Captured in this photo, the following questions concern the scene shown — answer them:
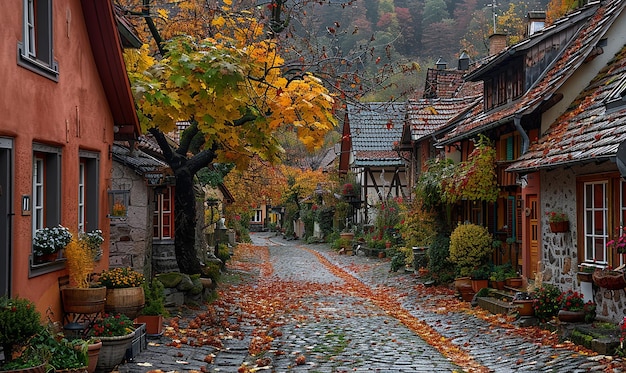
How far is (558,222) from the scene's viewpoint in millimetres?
14133

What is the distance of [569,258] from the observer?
14.0 m

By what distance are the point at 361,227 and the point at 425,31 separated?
96.5ft

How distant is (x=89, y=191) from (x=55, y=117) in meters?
2.17

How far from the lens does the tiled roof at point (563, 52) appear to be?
600 inches

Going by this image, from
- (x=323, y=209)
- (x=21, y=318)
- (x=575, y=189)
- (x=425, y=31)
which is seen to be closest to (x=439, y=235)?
(x=575, y=189)

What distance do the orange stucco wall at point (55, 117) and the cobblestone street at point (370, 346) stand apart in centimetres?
190

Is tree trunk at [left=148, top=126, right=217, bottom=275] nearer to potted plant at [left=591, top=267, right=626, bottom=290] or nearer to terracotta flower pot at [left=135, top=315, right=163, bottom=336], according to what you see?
terracotta flower pot at [left=135, top=315, right=163, bottom=336]

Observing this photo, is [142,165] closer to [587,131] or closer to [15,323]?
[15,323]

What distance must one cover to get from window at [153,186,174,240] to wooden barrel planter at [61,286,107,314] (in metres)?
9.72

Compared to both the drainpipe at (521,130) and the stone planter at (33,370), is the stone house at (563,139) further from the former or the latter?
the stone planter at (33,370)

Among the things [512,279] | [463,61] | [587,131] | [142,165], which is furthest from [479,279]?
[463,61]

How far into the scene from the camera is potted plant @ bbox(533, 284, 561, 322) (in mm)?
13477

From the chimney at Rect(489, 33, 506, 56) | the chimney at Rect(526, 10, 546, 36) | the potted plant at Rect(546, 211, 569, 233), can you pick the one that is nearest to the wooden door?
the potted plant at Rect(546, 211, 569, 233)

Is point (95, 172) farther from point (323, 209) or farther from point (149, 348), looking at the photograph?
point (323, 209)
